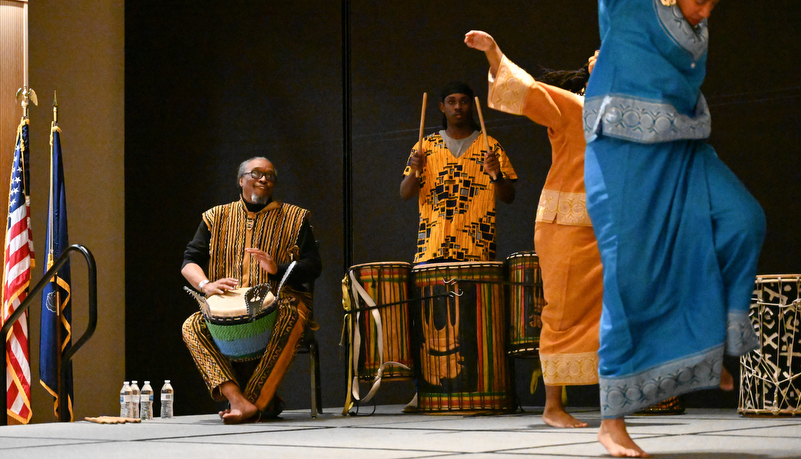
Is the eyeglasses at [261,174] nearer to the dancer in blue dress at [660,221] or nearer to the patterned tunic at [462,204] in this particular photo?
the patterned tunic at [462,204]

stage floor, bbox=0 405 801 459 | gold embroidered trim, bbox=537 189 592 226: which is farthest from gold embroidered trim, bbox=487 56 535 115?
stage floor, bbox=0 405 801 459

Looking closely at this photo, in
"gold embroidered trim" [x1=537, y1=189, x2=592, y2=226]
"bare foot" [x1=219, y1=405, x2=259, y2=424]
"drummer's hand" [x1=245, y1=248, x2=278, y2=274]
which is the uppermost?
"gold embroidered trim" [x1=537, y1=189, x2=592, y2=226]

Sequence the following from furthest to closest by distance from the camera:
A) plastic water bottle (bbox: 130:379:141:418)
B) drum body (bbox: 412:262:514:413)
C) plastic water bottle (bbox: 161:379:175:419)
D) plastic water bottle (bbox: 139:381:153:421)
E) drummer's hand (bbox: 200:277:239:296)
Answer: plastic water bottle (bbox: 161:379:175:419) → plastic water bottle (bbox: 139:381:153:421) → plastic water bottle (bbox: 130:379:141:418) → drum body (bbox: 412:262:514:413) → drummer's hand (bbox: 200:277:239:296)

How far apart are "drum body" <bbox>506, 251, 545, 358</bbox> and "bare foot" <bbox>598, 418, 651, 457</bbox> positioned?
2096 millimetres

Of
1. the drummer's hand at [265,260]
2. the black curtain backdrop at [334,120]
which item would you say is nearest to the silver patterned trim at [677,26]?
the drummer's hand at [265,260]

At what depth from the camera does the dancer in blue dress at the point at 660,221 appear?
7.61ft

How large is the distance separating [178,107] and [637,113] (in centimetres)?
562

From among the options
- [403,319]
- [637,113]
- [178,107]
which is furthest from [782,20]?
[178,107]

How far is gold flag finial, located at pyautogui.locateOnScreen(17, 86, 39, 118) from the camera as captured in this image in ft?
20.4

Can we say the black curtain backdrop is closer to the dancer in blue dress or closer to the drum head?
the drum head

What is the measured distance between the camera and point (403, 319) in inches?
191

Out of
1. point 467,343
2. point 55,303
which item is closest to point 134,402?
point 55,303

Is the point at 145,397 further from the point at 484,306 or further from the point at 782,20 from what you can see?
the point at 782,20

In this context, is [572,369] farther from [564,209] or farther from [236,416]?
[236,416]
